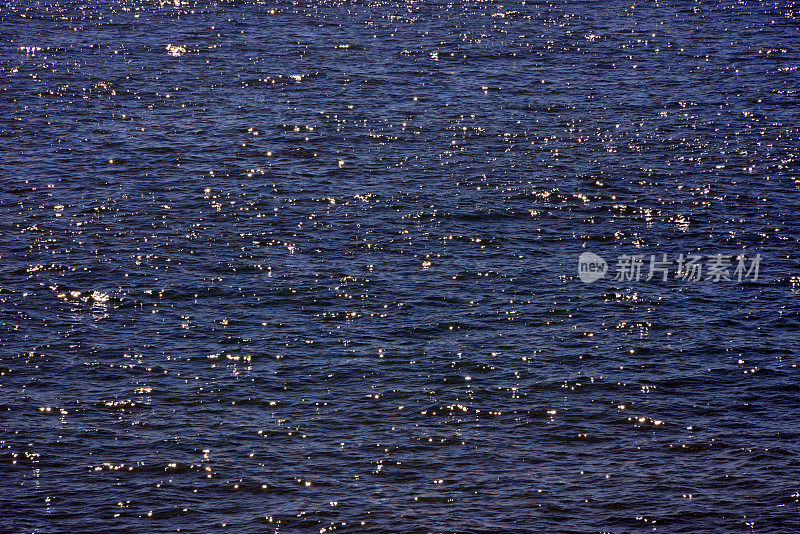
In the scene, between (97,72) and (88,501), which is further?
(97,72)

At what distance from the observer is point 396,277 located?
236ft

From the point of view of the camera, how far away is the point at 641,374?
6128 centimetres

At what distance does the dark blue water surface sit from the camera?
52.2 metres

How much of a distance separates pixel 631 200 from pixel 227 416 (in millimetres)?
40417

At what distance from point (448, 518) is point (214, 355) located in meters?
21.1

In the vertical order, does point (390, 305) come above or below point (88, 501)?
above

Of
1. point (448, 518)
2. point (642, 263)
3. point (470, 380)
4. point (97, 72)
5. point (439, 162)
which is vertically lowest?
point (448, 518)

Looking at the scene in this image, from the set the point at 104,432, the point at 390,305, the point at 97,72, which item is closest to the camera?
the point at 104,432

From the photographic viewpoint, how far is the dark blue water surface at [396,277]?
52156 millimetres

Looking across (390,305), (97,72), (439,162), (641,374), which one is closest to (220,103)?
(97,72)

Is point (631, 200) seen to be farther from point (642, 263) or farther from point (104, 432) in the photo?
point (104, 432)

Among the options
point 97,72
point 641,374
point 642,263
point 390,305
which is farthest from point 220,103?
point 641,374

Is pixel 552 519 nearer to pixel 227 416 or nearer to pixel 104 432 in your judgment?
pixel 227 416

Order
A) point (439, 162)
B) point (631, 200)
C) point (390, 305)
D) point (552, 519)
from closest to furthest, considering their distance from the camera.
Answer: point (552, 519)
point (390, 305)
point (631, 200)
point (439, 162)
